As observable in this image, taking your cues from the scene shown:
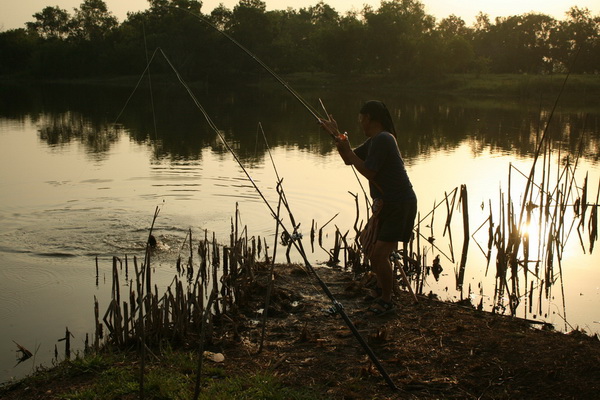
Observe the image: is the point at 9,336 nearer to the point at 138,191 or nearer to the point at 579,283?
the point at 579,283

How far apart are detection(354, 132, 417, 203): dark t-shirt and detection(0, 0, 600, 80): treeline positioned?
54.5 metres

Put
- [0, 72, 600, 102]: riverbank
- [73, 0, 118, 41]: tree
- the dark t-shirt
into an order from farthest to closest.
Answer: [73, 0, 118, 41]: tree → [0, 72, 600, 102]: riverbank → the dark t-shirt

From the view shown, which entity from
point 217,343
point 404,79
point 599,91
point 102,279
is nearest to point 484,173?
point 102,279

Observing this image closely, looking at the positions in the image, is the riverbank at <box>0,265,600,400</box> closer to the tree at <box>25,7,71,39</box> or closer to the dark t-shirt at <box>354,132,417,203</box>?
the dark t-shirt at <box>354,132,417,203</box>

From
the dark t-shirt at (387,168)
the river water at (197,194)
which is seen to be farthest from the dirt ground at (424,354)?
the river water at (197,194)

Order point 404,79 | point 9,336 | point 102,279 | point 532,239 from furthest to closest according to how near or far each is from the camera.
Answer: point 404,79
point 532,239
point 102,279
point 9,336

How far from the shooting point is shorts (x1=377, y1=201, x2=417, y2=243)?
5.56 m

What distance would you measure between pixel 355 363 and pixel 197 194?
28.7 feet

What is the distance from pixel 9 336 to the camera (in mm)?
6078

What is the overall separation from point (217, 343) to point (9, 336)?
2.27 metres

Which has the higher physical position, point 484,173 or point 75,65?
point 75,65

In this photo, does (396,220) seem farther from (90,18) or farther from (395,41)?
(90,18)

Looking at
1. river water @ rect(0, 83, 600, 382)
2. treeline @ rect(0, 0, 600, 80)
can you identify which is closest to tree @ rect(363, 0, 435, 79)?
treeline @ rect(0, 0, 600, 80)

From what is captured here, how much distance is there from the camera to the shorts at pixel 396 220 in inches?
219
